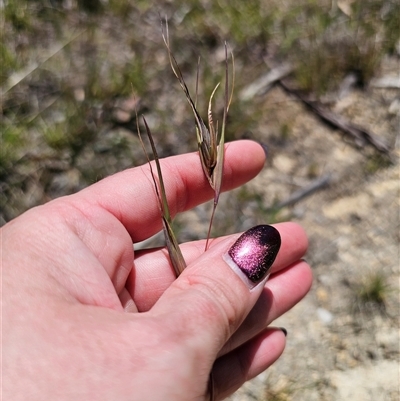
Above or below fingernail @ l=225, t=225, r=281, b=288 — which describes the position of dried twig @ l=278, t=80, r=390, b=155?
below

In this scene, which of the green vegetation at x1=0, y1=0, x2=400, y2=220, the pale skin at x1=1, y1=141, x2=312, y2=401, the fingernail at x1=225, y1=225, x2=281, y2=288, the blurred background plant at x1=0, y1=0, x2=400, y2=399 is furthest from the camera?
the green vegetation at x1=0, y1=0, x2=400, y2=220

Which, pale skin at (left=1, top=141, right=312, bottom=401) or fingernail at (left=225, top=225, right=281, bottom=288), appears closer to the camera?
pale skin at (left=1, top=141, right=312, bottom=401)

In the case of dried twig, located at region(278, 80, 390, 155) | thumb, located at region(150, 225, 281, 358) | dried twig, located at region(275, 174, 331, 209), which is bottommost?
dried twig, located at region(275, 174, 331, 209)

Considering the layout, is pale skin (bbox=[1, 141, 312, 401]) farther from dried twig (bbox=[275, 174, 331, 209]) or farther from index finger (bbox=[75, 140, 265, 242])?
dried twig (bbox=[275, 174, 331, 209])

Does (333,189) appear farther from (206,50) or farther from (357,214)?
(206,50)

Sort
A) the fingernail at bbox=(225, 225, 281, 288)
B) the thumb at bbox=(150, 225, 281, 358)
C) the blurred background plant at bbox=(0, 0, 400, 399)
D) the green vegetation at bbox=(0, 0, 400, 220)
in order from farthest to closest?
the green vegetation at bbox=(0, 0, 400, 220)
the blurred background plant at bbox=(0, 0, 400, 399)
the fingernail at bbox=(225, 225, 281, 288)
the thumb at bbox=(150, 225, 281, 358)

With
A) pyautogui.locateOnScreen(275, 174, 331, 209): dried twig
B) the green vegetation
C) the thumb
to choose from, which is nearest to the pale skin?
the thumb

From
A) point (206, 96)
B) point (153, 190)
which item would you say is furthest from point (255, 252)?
point (206, 96)

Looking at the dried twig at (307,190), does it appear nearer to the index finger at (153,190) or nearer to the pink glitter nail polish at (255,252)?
the index finger at (153,190)

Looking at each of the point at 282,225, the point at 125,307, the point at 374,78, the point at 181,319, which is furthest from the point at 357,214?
the point at 181,319
